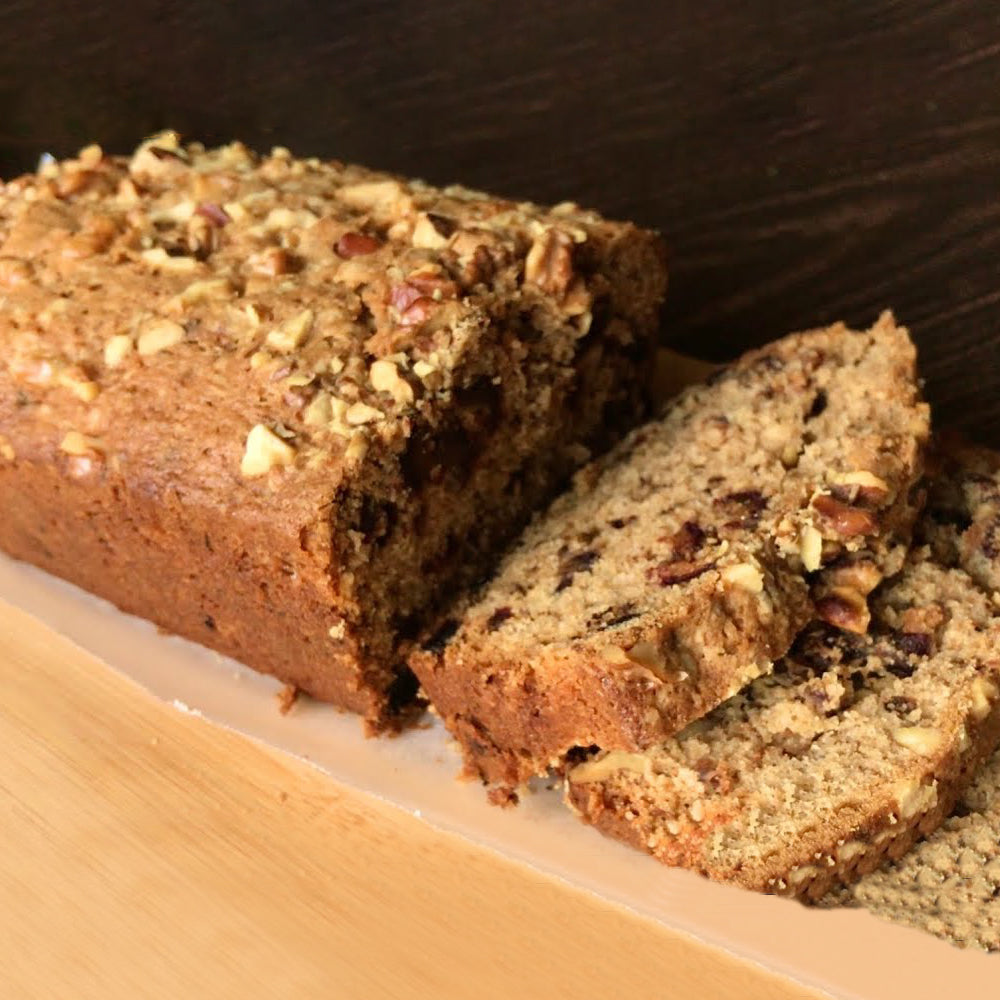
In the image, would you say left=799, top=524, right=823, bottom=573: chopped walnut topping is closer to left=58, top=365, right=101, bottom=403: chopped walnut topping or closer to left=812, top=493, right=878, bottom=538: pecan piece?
left=812, top=493, right=878, bottom=538: pecan piece

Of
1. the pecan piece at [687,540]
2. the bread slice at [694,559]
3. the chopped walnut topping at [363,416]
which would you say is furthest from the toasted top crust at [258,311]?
the pecan piece at [687,540]

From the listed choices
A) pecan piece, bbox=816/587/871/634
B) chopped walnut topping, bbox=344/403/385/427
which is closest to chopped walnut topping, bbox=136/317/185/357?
chopped walnut topping, bbox=344/403/385/427

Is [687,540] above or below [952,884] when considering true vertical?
above

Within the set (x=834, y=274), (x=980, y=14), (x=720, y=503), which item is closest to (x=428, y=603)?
(x=720, y=503)

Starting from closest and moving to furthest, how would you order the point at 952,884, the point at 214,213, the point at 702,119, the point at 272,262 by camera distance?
1. the point at 952,884
2. the point at 272,262
3. the point at 214,213
4. the point at 702,119

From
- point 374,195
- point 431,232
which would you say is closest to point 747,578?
point 431,232

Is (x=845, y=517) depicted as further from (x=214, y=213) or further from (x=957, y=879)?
(x=214, y=213)
